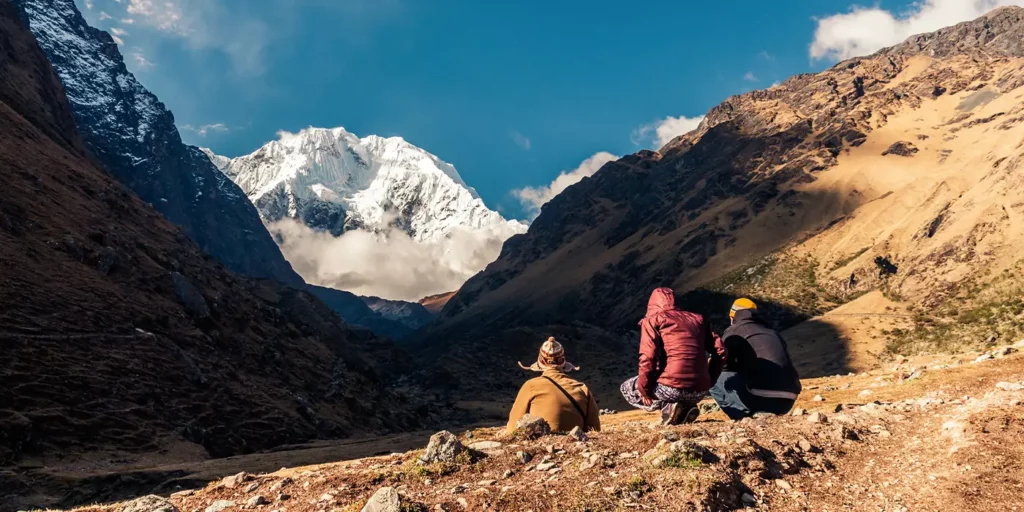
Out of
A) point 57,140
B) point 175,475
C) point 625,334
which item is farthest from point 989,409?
point 625,334

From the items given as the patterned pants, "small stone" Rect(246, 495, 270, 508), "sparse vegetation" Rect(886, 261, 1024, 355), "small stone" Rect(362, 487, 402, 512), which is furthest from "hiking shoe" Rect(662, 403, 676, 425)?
"sparse vegetation" Rect(886, 261, 1024, 355)

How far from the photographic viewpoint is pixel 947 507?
734 cm

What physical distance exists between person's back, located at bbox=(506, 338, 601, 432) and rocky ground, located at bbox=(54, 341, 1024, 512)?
0.48 metres

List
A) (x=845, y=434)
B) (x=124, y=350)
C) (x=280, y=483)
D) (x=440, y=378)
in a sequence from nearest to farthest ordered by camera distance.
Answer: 1. (x=280, y=483)
2. (x=845, y=434)
3. (x=124, y=350)
4. (x=440, y=378)

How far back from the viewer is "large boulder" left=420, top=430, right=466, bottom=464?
9.23 metres

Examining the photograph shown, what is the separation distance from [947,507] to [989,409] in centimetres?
414

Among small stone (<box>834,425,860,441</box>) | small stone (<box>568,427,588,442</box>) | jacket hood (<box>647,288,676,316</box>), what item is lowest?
small stone (<box>834,425,860,441</box>)

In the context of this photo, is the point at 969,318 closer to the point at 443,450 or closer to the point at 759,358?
the point at 759,358

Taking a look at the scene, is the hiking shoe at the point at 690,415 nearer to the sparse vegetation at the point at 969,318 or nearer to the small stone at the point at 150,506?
the small stone at the point at 150,506

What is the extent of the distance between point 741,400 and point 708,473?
15.0 ft

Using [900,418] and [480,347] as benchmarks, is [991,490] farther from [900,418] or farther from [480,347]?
[480,347]

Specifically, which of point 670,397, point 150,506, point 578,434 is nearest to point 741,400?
point 670,397

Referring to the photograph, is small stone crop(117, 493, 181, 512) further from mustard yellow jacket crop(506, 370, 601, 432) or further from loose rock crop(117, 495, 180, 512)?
mustard yellow jacket crop(506, 370, 601, 432)

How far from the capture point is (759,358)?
11.5 metres
